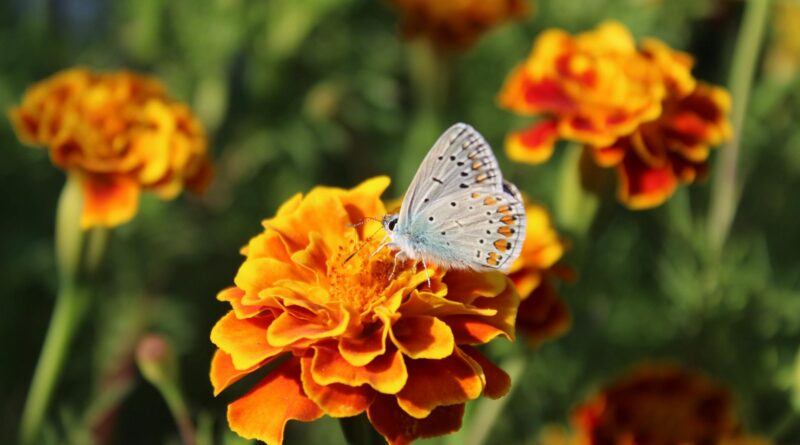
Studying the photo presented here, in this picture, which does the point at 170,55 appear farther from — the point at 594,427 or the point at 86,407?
the point at 594,427

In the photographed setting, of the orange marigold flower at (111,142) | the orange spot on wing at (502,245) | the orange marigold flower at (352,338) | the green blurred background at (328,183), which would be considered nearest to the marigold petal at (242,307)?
the orange marigold flower at (352,338)

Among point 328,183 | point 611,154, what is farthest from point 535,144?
point 328,183

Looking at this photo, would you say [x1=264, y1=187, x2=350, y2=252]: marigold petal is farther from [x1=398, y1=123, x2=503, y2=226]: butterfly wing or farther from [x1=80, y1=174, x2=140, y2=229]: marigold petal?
[x1=80, y1=174, x2=140, y2=229]: marigold petal

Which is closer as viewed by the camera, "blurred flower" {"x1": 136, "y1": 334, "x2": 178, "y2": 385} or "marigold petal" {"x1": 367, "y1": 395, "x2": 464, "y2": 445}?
"marigold petal" {"x1": 367, "y1": 395, "x2": 464, "y2": 445}

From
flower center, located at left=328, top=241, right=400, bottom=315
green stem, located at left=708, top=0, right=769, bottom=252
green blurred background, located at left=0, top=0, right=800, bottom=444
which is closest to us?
flower center, located at left=328, top=241, right=400, bottom=315

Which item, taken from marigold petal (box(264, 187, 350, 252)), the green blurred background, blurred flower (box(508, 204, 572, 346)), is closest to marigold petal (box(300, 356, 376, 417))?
marigold petal (box(264, 187, 350, 252))

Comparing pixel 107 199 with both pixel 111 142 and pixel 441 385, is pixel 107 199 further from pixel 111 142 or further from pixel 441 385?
pixel 441 385

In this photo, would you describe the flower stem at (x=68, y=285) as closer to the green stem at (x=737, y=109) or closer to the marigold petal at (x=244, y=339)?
the marigold petal at (x=244, y=339)

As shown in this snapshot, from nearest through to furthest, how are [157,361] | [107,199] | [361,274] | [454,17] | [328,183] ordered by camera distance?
[361,274] < [157,361] < [107,199] < [454,17] < [328,183]
